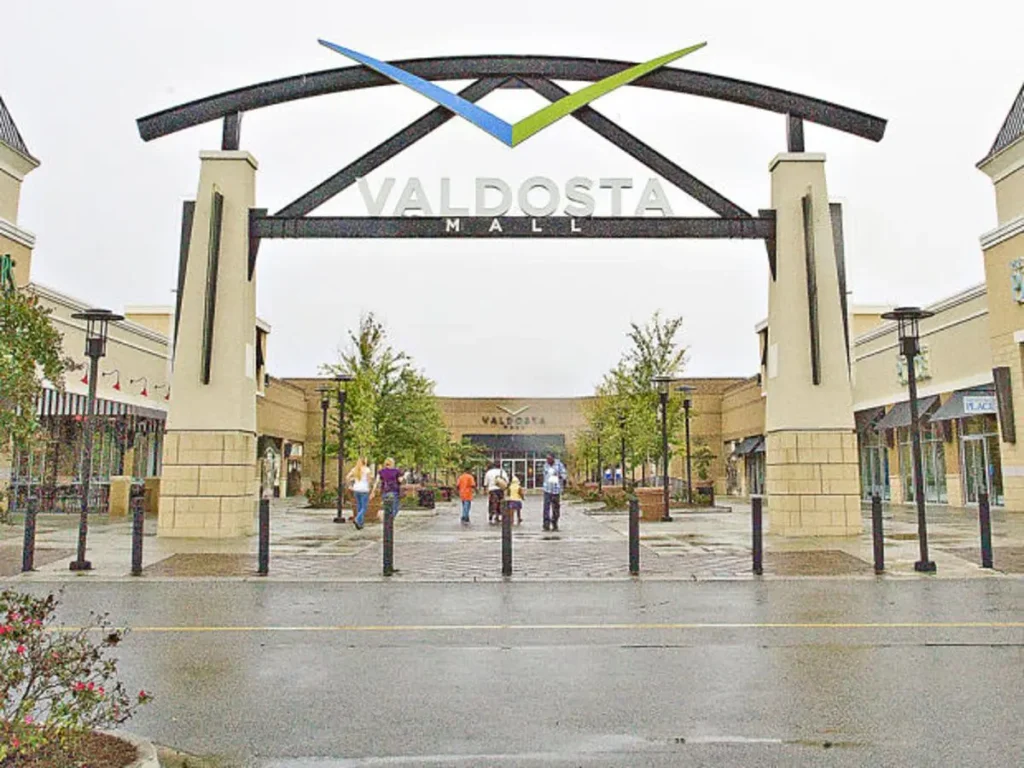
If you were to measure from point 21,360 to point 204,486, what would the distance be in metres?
13.4

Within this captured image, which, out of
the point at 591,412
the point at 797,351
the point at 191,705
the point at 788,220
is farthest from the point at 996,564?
the point at 591,412

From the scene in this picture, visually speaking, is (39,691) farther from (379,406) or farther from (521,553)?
(379,406)

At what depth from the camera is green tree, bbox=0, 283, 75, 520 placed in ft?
19.5

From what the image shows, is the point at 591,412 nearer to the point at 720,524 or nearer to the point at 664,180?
the point at 720,524

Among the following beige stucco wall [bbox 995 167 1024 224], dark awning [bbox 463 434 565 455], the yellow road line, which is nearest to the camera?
the yellow road line

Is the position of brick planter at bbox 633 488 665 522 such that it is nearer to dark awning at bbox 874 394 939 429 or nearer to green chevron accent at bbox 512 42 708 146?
green chevron accent at bbox 512 42 708 146

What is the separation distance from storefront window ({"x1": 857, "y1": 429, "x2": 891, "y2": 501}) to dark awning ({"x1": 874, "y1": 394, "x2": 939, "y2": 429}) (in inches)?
71.3

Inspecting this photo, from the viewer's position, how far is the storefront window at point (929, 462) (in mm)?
35844

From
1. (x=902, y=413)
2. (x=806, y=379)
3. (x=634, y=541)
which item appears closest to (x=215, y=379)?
(x=634, y=541)

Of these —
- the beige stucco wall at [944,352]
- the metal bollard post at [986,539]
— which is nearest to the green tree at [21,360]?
the metal bollard post at [986,539]

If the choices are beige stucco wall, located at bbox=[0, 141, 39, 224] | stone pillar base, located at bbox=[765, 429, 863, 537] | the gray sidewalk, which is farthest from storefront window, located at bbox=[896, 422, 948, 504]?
beige stucco wall, located at bbox=[0, 141, 39, 224]

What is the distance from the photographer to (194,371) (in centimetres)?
1944

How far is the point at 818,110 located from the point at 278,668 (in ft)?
56.8

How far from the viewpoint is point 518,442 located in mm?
76188
